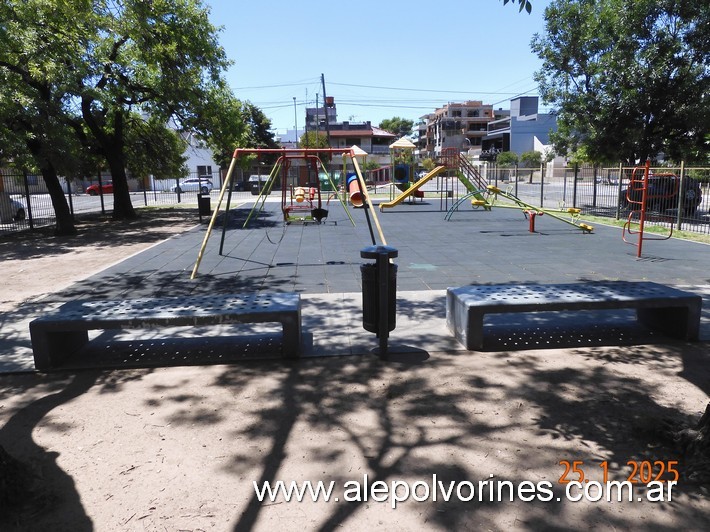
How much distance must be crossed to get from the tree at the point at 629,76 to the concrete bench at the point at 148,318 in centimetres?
1698

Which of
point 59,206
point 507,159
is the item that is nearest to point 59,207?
point 59,206

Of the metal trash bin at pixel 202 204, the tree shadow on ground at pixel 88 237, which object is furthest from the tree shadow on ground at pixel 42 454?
the metal trash bin at pixel 202 204

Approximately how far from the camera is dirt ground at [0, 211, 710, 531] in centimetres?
269

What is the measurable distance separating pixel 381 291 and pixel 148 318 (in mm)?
2081

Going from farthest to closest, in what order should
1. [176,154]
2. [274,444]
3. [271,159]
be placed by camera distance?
1. [271,159]
2. [176,154]
3. [274,444]

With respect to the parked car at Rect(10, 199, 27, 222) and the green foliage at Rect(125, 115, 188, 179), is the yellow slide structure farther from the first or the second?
the parked car at Rect(10, 199, 27, 222)

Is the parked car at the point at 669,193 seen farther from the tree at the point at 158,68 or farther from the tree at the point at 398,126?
the tree at the point at 398,126

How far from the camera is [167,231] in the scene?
639 inches

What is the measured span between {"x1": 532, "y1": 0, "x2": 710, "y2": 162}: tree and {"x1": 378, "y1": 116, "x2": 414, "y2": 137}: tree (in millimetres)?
107158

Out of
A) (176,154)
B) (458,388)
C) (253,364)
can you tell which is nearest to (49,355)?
(253,364)

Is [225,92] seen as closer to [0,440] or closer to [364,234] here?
[364,234]

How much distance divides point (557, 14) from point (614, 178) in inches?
251

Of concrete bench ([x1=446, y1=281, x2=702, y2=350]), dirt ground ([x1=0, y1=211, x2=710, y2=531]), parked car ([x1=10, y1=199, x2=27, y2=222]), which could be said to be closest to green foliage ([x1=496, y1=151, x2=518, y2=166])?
parked car ([x1=10, y1=199, x2=27, y2=222])

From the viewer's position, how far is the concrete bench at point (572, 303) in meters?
4.99
